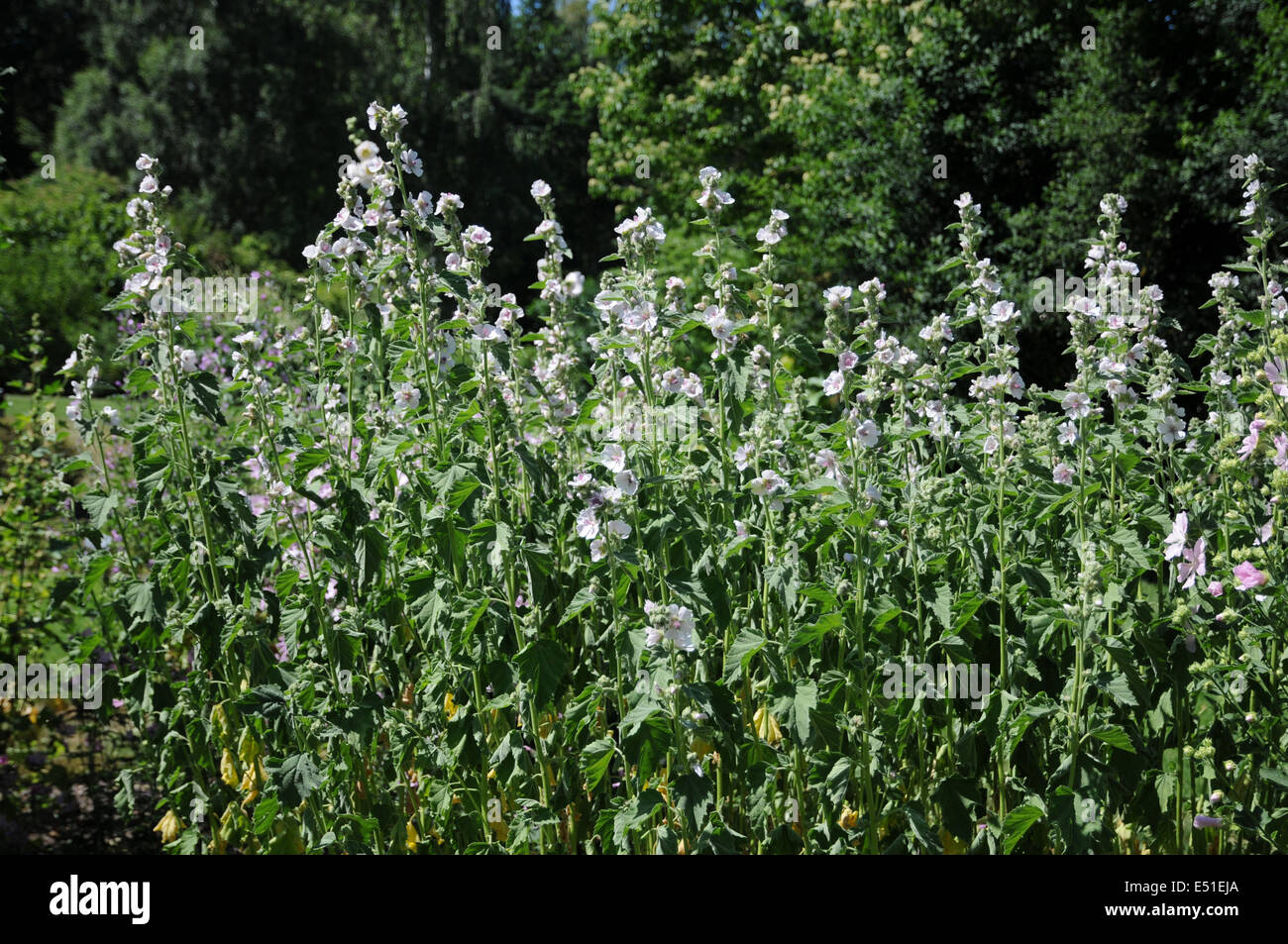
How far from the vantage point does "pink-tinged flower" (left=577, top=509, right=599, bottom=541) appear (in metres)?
2.40

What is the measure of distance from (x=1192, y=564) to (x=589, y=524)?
149cm

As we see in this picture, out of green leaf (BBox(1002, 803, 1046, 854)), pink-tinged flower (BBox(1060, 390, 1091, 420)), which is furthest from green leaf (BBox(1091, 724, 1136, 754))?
pink-tinged flower (BBox(1060, 390, 1091, 420))

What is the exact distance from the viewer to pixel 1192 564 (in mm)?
2557

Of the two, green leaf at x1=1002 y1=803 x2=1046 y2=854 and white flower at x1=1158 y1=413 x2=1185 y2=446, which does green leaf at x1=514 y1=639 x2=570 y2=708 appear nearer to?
green leaf at x1=1002 y1=803 x2=1046 y2=854

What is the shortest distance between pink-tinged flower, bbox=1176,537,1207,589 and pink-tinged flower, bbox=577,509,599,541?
56.0 inches

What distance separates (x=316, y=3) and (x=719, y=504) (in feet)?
91.1

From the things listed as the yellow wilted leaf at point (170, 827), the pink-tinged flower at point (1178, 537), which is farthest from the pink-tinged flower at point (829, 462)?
the yellow wilted leaf at point (170, 827)

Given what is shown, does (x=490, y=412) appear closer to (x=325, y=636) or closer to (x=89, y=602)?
(x=325, y=636)

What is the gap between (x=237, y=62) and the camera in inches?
987

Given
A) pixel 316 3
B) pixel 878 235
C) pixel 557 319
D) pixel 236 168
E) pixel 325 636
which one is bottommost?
pixel 325 636

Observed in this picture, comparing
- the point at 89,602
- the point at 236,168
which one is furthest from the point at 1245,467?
the point at 236,168

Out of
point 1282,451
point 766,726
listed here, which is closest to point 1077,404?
point 1282,451

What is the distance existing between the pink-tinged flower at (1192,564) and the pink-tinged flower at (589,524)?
1422mm

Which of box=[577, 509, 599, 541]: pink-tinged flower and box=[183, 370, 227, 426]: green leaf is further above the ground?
box=[183, 370, 227, 426]: green leaf
